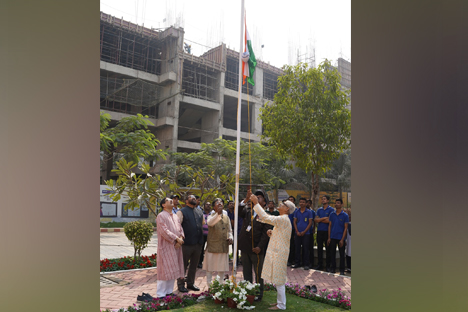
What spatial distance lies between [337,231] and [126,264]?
199 inches

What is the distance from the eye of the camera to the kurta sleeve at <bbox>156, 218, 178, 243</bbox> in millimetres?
6266

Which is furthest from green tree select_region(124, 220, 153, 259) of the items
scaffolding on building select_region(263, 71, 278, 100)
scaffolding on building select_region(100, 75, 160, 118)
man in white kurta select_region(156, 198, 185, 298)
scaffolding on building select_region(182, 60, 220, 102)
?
scaffolding on building select_region(263, 71, 278, 100)

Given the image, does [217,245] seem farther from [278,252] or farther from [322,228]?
[322,228]

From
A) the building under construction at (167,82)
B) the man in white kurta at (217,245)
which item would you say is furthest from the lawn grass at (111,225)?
the man in white kurta at (217,245)

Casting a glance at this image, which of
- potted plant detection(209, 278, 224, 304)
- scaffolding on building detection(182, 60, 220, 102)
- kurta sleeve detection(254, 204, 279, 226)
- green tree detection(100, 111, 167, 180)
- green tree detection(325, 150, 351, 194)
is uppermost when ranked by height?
scaffolding on building detection(182, 60, 220, 102)

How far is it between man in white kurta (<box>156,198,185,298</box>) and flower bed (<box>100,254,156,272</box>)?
8.79 feet

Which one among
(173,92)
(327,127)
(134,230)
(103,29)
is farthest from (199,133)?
(134,230)

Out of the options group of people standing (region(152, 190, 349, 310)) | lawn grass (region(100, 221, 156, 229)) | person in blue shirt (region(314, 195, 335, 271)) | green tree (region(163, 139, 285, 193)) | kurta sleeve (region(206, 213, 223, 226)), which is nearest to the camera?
group of people standing (region(152, 190, 349, 310))

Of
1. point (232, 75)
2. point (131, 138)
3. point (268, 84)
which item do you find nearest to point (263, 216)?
point (131, 138)

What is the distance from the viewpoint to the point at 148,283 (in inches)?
301

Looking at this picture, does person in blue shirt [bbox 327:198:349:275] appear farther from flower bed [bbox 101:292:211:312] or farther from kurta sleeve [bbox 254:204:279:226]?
flower bed [bbox 101:292:211:312]
